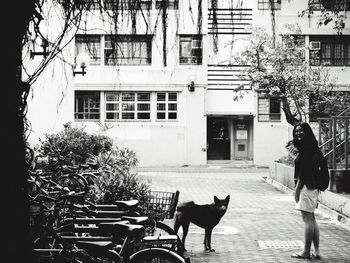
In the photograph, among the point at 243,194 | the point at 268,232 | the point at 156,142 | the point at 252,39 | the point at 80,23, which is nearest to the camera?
the point at 80,23

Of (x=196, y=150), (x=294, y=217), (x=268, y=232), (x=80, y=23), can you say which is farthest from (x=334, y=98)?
(x=80, y=23)

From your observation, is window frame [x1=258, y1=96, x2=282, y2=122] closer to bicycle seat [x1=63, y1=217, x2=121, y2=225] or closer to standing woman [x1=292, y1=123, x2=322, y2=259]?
standing woman [x1=292, y1=123, x2=322, y2=259]

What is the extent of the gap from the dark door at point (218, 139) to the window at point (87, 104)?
266 inches

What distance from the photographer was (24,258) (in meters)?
3.19

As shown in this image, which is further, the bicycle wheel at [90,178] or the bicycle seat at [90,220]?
the bicycle wheel at [90,178]

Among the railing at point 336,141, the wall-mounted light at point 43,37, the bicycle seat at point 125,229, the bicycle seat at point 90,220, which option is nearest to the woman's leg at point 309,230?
the bicycle seat at point 90,220

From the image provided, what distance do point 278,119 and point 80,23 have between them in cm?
3214

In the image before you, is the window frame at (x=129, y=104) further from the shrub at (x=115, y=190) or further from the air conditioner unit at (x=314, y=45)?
the shrub at (x=115, y=190)

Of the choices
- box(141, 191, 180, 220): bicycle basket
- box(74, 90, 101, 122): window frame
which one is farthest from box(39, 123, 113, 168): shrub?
box(74, 90, 101, 122): window frame

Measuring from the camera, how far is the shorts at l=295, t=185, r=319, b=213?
28.5 feet

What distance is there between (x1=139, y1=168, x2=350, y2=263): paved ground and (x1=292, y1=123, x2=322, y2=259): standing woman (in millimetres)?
377

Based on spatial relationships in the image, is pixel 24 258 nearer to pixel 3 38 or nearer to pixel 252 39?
pixel 3 38

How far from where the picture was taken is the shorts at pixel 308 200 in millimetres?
8688

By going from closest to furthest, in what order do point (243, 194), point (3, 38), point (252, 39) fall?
1. point (3, 38)
2. point (243, 194)
3. point (252, 39)
